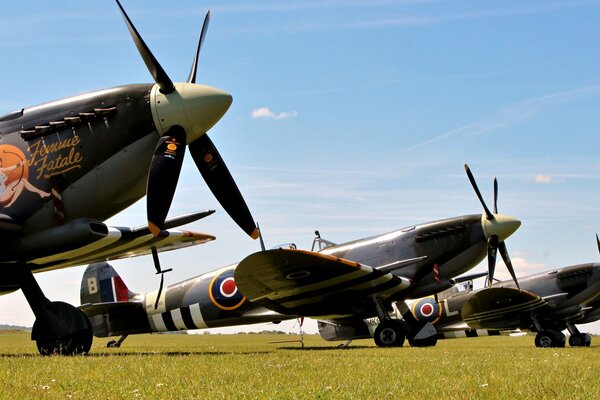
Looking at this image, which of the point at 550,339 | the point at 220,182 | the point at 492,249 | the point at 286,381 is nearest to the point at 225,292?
the point at 492,249

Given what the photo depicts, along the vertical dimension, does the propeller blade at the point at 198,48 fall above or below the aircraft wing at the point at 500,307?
above

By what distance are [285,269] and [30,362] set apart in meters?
8.77

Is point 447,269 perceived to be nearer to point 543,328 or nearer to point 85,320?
point 543,328

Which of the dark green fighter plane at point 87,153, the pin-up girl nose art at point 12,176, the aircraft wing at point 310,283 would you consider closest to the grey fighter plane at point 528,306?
the aircraft wing at point 310,283

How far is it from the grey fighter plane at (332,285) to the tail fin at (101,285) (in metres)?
0.08

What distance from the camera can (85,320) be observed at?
1265 centimetres

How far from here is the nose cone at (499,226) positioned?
20.7m

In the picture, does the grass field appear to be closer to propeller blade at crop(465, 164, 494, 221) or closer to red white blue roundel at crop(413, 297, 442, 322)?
propeller blade at crop(465, 164, 494, 221)

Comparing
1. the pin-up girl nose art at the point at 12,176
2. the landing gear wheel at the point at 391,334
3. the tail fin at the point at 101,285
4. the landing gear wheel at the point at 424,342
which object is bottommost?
the landing gear wheel at the point at 424,342

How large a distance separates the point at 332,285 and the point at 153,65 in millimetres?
9578

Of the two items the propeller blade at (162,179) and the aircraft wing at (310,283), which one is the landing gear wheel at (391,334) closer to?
the aircraft wing at (310,283)

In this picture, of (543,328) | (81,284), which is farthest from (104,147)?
(543,328)

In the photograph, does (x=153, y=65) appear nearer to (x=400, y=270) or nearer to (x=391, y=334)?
(x=391, y=334)

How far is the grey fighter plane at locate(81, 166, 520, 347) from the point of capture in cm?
1834
